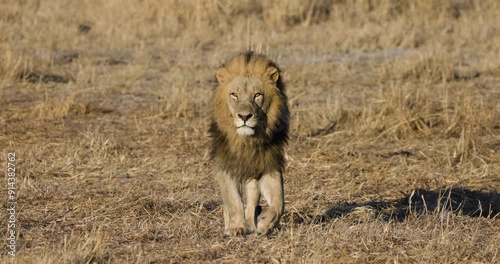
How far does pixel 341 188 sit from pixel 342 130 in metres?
2.05

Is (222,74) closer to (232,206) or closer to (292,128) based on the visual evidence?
(232,206)

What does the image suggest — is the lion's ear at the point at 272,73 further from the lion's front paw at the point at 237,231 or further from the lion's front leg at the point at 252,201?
the lion's front paw at the point at 237,231

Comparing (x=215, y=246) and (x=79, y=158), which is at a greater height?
(x=215, y=246)

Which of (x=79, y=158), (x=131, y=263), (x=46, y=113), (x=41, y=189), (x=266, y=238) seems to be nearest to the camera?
(x=131, y=263)

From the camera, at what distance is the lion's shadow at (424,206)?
638 cm

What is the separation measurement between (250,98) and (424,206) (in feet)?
4.90

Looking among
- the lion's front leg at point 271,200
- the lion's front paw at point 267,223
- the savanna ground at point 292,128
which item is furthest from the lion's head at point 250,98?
the savanna ground at point 292,128

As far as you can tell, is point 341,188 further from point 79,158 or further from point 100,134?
point 100,134

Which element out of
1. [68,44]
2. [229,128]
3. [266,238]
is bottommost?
[68,44]

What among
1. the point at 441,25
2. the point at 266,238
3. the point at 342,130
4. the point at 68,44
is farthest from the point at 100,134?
the point at 441,25

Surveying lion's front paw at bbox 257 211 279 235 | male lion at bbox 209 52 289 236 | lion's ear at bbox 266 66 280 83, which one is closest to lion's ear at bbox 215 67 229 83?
male lion at bbox 209 52 289 236

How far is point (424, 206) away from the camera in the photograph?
638 centimetres

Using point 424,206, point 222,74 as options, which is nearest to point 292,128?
point 424,206

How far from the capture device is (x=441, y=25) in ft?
50.4
